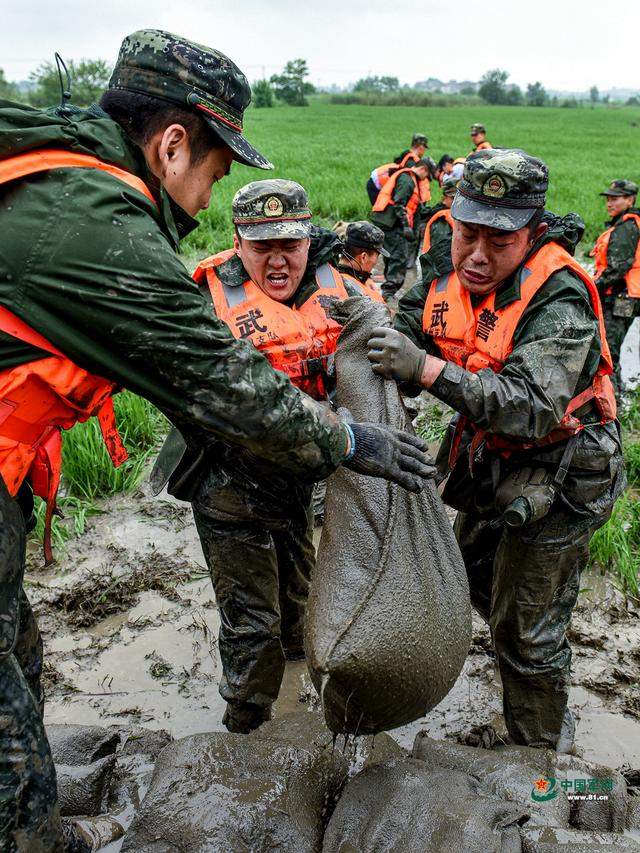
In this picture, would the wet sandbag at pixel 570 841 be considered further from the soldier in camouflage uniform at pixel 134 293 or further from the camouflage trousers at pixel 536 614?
the soldier in camouflage uniform at pixel 134 293

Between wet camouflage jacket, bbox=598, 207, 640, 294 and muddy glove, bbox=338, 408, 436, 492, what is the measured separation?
6025 millimetres

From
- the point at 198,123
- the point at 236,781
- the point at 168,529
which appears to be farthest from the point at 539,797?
the point at 168,529

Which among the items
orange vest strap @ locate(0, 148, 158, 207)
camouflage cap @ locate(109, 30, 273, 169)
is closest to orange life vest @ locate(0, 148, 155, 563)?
orange vest strap @ locate(0, 148, 158, 207)

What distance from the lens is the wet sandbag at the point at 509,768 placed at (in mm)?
2363

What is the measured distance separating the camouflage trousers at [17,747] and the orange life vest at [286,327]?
4.48ft

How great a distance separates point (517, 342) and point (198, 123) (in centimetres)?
134

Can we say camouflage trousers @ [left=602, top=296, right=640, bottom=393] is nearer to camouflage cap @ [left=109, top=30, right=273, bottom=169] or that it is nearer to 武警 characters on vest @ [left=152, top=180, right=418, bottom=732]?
武警 characters on vest @ [left=152, top=180, right=418, bottom=732]

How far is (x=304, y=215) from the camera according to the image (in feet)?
10.4

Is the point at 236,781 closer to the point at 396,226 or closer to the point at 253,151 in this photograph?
the point at 253,151

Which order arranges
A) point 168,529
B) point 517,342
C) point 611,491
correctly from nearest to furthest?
1. point 517,342
2. point 611,491
3. point 168,529

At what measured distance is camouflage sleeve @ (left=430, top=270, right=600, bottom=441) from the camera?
250cm

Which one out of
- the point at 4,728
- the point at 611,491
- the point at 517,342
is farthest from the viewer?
the point at 611,491

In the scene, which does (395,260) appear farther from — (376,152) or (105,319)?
(376,152)

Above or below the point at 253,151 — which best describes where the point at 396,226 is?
below
